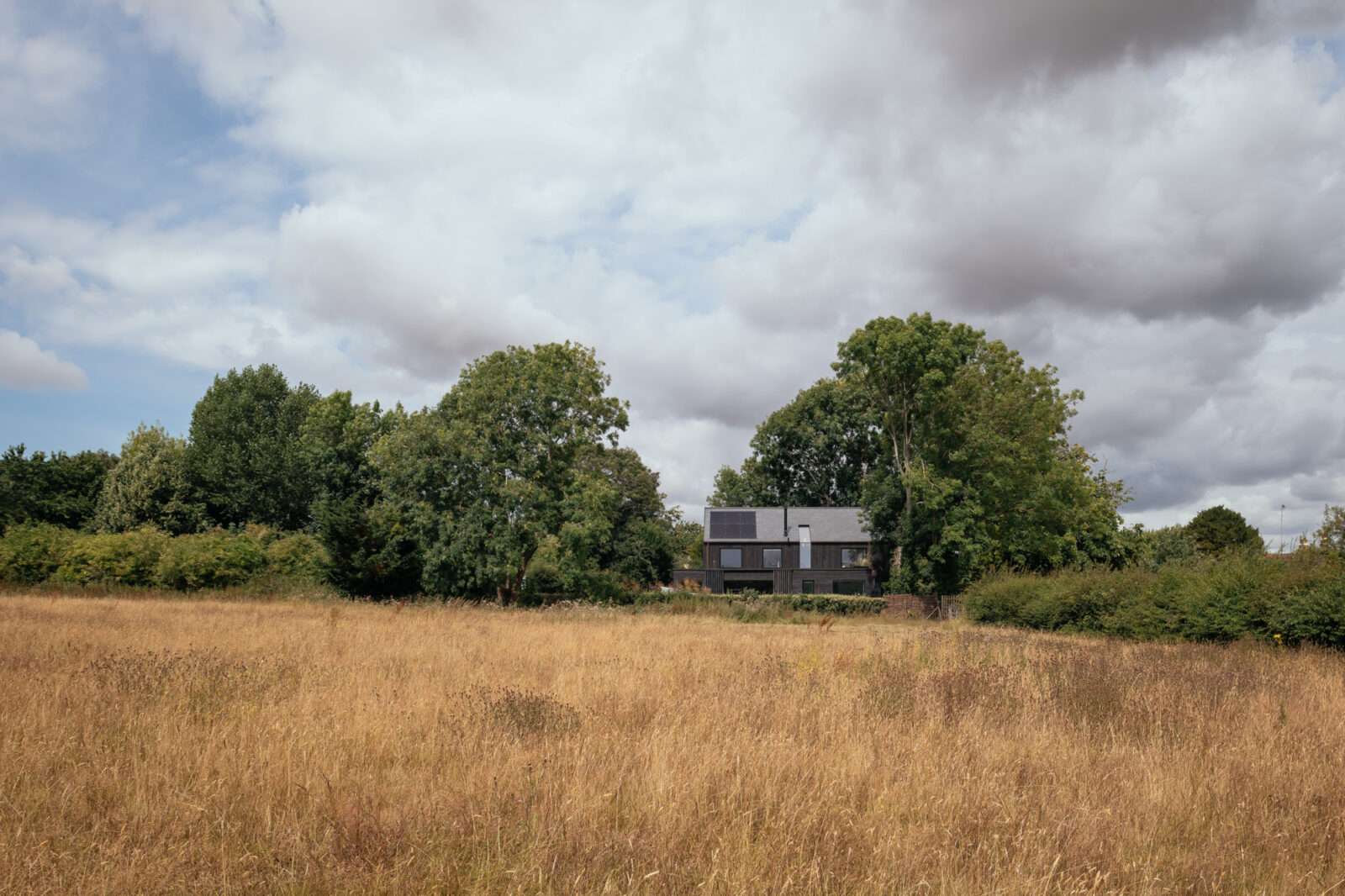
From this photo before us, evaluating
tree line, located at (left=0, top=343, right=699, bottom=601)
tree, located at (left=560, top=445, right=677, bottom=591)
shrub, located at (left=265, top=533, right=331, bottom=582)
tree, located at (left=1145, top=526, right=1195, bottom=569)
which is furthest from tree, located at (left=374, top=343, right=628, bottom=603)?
tree, located at (left=1145, top=526, right=1195, bottom=569)

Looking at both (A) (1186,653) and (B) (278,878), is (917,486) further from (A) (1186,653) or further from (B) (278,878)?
(B) (278,878)

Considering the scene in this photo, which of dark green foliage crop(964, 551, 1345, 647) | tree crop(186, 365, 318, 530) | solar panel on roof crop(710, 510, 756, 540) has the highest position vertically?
tree crop(186, 365, 318, 530)

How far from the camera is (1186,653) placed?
52.1 ft

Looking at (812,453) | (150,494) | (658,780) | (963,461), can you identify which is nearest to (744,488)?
(812,453)

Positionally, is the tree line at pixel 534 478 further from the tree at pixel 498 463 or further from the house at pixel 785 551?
the house at pixel 785 551

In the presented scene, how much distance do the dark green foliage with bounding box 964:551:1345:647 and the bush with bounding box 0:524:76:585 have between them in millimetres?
45363

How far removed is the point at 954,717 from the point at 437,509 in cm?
3107

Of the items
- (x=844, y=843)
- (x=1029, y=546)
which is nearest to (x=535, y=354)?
(x=1029, y=546)

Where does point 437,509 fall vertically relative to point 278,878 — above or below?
above

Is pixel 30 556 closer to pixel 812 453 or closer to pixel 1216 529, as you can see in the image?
pixel 812 453

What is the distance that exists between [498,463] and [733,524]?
96.8ft

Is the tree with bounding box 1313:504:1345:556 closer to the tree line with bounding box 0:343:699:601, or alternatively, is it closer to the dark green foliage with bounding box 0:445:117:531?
the tree line with bounding box 0:343:699:601

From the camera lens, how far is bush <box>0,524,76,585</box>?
129ft

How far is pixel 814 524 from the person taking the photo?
6147cm
